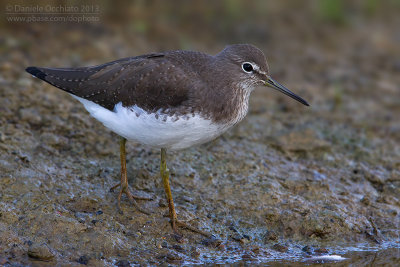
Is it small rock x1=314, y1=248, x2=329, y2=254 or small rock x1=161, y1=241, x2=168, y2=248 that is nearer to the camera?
small rock x1=161, y1=241, x2=168, y2=248

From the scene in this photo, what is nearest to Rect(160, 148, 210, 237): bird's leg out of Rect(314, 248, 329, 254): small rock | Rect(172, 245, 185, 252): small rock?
Rect(172, 245, 185, 252): small rock

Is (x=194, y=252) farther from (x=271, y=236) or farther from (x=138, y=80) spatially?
(x=138, y=80)

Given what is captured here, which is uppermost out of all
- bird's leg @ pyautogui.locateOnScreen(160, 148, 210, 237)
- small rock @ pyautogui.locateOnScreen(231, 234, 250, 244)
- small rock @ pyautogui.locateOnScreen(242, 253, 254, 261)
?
bird's leg @ pyautogui.locateOnScreen(160, 148, 210, 237)

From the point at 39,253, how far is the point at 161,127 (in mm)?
1775

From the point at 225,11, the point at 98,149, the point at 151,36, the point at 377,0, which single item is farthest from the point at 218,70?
the point at 377,0

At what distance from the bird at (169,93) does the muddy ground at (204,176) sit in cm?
39

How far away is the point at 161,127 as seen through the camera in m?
5.79

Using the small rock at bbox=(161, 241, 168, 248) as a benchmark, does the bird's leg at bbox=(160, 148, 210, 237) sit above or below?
above

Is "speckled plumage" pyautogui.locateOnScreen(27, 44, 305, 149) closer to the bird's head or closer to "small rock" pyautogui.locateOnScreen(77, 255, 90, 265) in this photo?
the bird's head

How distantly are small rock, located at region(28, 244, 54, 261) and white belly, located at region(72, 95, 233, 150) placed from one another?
1500mm

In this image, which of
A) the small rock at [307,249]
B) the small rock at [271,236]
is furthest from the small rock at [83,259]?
the small rock at [307,249]

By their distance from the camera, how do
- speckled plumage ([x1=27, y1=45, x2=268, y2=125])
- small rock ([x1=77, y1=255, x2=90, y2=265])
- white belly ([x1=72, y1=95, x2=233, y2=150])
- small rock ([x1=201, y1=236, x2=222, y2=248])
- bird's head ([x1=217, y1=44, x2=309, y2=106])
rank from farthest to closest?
bird's head ([x1=217, y1=44, x2=309, y2=106]) → small rock ([x1=201, y1=236, x2=222, y2=248]) → speckled plumage ([x1=27, y1=45, x2=268, y2=125]) → white belly ([x1=72, y1=95, x2=233, y2=150]) → small rock ([x1=77, y1=255, x2=90, y2=265])

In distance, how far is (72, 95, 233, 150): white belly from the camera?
227 inches

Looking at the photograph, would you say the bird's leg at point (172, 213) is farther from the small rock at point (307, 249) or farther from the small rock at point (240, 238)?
the small rock at point (307, 249)
